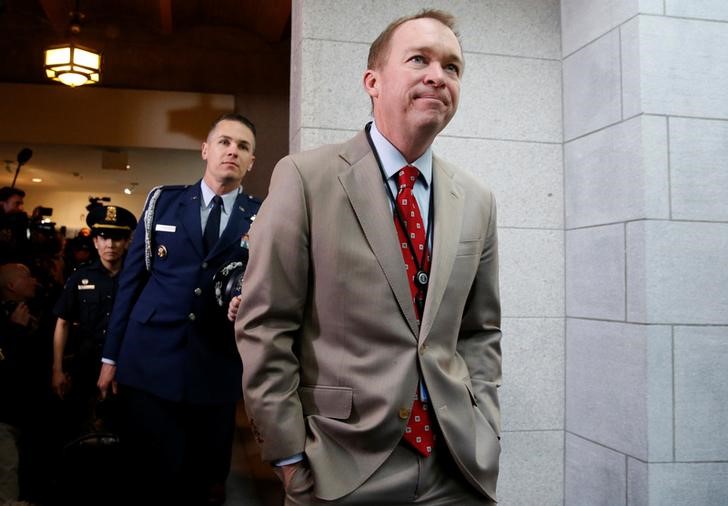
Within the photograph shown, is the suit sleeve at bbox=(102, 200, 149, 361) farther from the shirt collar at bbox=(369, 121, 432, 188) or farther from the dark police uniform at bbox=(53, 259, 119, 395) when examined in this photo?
the shirt collar at bbox=(369, 121, 432, 188)

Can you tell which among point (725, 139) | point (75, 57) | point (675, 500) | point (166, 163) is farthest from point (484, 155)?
point (166, 163)

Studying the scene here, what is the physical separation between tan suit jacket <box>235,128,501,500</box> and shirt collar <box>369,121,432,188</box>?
0.14ft

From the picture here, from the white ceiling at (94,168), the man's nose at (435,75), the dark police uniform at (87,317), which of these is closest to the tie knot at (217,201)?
the dark police uniform at (87,317)

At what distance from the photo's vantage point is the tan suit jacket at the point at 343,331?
4.57 feet

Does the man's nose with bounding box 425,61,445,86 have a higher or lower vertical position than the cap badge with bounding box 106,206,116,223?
higher

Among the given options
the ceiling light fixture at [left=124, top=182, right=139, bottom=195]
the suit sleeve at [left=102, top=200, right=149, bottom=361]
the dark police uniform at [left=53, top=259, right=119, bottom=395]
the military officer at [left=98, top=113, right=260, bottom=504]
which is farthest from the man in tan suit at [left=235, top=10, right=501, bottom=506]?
the ceiling light fixture at [left=124, top=182, right=139, bottom=195]

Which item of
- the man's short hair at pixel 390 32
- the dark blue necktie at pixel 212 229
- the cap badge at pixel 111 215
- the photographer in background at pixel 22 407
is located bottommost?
the photographer in background at pixel 22 407

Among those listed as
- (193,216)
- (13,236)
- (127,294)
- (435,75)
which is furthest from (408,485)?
(13,236)

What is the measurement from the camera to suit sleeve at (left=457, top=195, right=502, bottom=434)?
1695 millimetres

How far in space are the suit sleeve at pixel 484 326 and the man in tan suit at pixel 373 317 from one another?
103mm

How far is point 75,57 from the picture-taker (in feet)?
19.4

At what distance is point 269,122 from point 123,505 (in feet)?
19.9

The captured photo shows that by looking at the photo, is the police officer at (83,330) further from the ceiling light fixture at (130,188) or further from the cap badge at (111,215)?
the ceiling light fixture at (130,188)

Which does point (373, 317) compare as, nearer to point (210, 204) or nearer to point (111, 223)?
point (210, 204)
